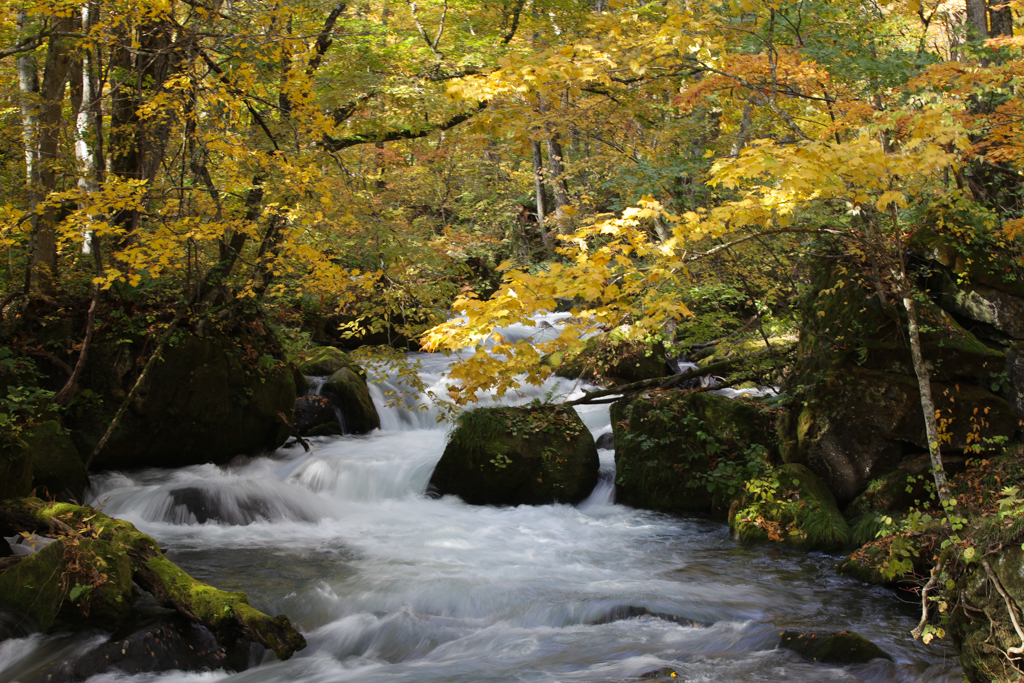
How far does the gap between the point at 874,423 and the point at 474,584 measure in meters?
4.61

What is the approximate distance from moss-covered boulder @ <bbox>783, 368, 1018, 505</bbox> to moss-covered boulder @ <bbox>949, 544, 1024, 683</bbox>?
287 centimetres

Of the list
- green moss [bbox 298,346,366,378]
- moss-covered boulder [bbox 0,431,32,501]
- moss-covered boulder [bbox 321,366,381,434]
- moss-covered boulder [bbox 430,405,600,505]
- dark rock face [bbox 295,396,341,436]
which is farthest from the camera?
green moss [bbox 298,346,366,378]

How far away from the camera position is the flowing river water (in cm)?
474

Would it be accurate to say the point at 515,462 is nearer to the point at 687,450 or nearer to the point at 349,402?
the point at 687,450

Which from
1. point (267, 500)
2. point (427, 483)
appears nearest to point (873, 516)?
point (427, 483)

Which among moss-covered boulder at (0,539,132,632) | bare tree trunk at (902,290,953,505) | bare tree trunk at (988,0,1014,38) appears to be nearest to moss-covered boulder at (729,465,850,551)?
bare tree trunk at (902,290,953,505)

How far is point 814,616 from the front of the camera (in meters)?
5.52

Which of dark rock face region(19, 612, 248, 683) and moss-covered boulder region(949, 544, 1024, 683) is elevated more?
moss-covered boulder region(949, 544, 1024, 683)

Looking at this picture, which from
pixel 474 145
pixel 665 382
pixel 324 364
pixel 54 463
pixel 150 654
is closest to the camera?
pixel 150 654

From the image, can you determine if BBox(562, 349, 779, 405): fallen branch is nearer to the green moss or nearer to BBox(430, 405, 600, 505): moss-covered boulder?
BBox(430, 405, 600, 505): moss-covered boulder

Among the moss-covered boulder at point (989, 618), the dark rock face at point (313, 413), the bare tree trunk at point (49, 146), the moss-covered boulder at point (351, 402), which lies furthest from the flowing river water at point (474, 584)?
the bare tree trunk at point (49, 146)

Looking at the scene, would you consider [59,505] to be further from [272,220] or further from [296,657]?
[272,220]

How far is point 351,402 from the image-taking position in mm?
11445

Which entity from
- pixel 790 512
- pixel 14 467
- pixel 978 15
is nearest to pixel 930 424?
pixel 790 512
